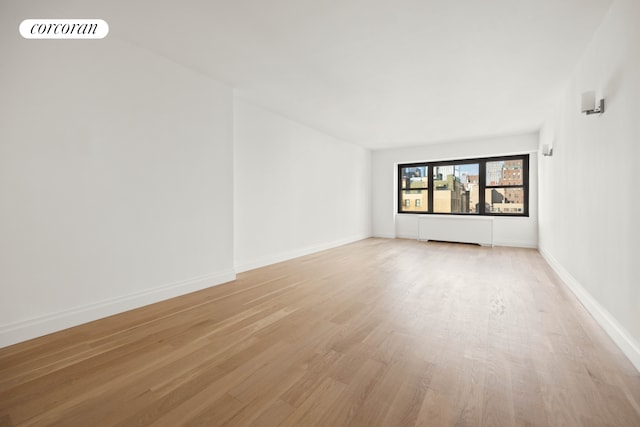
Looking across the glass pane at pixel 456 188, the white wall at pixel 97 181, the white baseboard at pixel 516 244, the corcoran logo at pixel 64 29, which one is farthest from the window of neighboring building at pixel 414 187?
the corcoran logo at pixel 64 29

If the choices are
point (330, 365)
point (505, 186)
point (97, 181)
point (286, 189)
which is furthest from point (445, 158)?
point (97, 181)

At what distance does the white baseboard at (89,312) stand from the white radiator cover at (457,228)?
5.56 meters

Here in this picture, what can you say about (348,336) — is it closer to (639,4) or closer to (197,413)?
(197,413)

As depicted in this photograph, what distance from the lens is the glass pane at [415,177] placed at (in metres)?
7.62

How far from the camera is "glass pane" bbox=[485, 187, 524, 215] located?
632 cm

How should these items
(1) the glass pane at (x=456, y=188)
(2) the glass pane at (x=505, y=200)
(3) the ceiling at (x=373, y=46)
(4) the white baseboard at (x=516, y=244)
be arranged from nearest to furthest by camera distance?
(3) the ceiling at (x=373, y=46) < (4) the white baseboard at (x=516, y=244) < (2) the glass pane at (x=505, y=200) < (1) the glass pane at (x=456, y=188)

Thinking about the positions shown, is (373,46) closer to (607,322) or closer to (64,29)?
(64,29)

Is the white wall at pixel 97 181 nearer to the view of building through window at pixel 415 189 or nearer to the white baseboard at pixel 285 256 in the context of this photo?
the white baseboard at pixel 285 256

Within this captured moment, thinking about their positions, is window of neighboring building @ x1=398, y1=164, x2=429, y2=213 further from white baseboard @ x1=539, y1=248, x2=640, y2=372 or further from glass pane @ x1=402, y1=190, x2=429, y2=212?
white baseboard @ x1=539, y1=248, x2=640, y2=372

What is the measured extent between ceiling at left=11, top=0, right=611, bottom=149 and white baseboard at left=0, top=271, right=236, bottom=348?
2.36m

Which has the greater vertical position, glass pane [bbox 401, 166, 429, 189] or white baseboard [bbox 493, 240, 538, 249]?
glass pane [bbox 401, 166, 429, 189]

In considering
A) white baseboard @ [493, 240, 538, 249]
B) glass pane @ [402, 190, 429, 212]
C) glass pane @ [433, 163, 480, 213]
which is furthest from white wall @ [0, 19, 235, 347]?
white baseboard @ [493, 240, 538, 249]

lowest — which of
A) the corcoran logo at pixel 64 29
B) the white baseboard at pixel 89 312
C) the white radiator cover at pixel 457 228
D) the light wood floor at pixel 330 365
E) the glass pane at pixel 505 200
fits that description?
the light wood floor at pixel 330 365

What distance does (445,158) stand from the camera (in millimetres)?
6914
